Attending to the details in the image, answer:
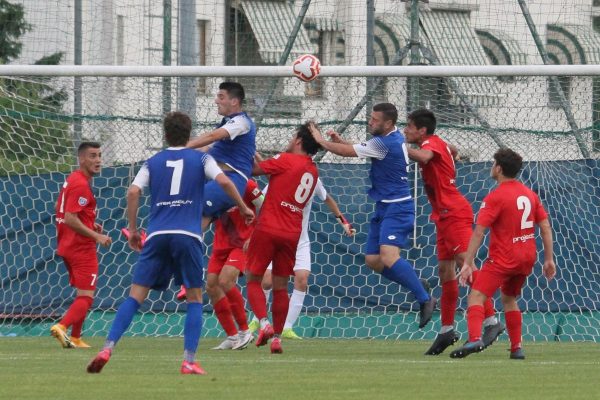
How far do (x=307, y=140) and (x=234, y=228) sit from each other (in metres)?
1.43

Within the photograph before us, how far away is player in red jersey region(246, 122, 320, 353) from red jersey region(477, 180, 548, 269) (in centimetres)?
190

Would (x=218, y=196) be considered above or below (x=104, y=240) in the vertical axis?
above

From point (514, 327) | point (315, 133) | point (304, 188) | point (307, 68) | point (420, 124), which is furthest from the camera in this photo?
point (307, 68)

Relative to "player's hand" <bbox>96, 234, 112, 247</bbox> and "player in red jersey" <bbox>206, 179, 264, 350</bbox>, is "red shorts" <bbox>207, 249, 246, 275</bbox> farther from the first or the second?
"player's hand" <bbox>96, 234, 112, 247</bbox>

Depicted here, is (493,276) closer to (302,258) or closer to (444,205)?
(444,205)

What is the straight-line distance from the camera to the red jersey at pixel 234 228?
13177 mm

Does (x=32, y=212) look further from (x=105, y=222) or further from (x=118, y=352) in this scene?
(x=118, y=352)

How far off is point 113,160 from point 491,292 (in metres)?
6.55

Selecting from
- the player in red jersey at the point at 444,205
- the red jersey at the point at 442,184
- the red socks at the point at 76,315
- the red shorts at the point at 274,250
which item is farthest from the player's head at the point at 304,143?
the red socks at the point at 76,315

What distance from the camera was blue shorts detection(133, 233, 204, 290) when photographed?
956cm

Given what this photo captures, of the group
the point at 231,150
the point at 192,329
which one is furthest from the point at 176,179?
the point at 231,150

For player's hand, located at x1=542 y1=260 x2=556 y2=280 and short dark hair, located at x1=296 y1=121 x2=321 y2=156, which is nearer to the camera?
player's hand, located at x1=542 y1=260 x2=556 y2=280

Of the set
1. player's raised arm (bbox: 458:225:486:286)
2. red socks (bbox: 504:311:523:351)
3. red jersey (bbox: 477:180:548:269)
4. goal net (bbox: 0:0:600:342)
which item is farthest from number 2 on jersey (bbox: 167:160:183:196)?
goal net (bbox: 0:0:600:342)

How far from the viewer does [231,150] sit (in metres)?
12.5
